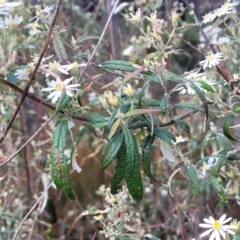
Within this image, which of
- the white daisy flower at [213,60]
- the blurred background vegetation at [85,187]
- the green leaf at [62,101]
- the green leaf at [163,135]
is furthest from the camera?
the blurred background vegetation at [85,187]

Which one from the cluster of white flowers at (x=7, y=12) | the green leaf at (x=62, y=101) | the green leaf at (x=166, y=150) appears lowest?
the green leaf at (x=166, y=150)

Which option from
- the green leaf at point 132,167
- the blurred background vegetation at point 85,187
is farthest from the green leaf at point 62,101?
the blurred background vegetation at point 85,187

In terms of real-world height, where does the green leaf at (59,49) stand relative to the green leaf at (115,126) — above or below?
above

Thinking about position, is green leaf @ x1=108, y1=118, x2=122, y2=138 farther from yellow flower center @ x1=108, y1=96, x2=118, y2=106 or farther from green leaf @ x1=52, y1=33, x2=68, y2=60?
green leaf @ x1=52, y1=33, x2=68, y2=60

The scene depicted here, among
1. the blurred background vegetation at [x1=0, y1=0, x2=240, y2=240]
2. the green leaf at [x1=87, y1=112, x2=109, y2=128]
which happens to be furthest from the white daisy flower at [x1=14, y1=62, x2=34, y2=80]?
the blurred background vegetation at [x1=0, y1=0, x2=240, y2=240]

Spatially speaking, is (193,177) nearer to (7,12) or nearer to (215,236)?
(215,236)

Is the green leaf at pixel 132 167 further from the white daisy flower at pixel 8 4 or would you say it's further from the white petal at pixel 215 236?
the white daisy flower at pixel 8 4
